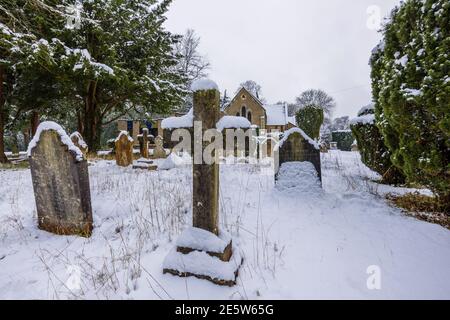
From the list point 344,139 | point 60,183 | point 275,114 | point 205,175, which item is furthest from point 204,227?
point 275,114

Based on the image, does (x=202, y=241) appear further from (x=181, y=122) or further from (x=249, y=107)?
(x=249, y=107)

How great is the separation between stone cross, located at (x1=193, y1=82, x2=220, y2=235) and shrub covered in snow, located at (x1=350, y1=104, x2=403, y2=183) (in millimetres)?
4354

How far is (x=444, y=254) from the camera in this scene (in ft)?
8.29

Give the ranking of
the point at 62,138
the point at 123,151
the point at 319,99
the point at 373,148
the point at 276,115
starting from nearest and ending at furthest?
the point at 62,138 → the point at 373,148 → the point at 123,151 → the point at 276,115 → the point at 319,99

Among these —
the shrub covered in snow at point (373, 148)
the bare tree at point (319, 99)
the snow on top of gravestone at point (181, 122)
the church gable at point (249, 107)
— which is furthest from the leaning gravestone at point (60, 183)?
the bare tree at point (319, 99)

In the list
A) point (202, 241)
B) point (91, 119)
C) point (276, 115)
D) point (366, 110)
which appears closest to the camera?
point (202, 241)

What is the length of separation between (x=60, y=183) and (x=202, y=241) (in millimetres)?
2364

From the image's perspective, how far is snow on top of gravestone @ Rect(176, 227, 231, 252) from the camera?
234 centimetres

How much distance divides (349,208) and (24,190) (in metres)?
6.29

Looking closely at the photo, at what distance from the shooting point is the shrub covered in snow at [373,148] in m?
5.31

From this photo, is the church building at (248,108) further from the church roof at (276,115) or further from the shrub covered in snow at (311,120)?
the shrub covered in snow at (311,120)

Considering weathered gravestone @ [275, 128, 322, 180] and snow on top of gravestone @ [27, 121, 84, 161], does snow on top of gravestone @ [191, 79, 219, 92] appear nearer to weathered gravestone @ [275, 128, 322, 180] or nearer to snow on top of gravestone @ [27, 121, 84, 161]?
snow on top of gravestone @ [27, 121, 84, 161]

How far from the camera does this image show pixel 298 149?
4914 mm

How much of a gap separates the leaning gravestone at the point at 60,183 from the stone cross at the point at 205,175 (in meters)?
1.88
